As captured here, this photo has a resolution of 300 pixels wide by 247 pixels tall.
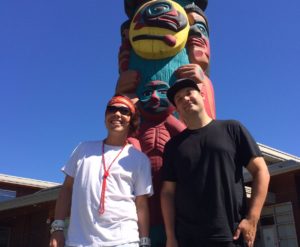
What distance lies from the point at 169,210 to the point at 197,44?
3050mm

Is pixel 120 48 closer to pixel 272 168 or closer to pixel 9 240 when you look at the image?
pixel 272 168

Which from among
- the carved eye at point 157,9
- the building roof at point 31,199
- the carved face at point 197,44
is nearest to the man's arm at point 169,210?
the carved face at point 197,44

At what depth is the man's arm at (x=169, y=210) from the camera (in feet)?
8.28

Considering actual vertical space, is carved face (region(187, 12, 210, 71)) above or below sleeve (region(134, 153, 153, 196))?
above

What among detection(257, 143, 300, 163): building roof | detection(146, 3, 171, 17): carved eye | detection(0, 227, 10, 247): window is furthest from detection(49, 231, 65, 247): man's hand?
detection(0, 227, 10, 247): window

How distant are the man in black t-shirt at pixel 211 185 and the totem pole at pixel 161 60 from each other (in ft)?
4.85

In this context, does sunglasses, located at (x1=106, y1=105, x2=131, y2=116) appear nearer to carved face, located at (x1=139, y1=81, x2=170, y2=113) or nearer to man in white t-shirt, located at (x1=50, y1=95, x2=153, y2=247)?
man in white t-shirt, located at (x1=50, y1=95, x2=153, y2=247)

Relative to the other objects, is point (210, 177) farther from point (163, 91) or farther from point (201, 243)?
point (163, 91)

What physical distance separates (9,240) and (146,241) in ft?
39.8

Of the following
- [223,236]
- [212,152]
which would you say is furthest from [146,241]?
[212,152]

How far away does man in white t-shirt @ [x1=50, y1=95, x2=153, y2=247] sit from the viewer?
98.8 inches

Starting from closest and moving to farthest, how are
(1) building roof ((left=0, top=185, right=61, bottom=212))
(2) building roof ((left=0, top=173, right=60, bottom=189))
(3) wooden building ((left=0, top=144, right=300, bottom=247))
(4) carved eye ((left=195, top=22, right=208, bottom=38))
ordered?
(4) carved eye ((left=195, top=22, right=208, bottom=38)) < (3) wooden building ((left=0, top=144, right=300, bottom=247)) < (1) building roof ((left=0, top=185, right=61, bottom=212)) < (2) building roof ((left=0, top=173, right=60, bottom=189))

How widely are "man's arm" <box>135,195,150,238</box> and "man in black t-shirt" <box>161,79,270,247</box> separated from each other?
149 millimetres

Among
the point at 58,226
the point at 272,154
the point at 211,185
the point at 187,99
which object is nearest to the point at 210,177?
the point at 211,185
